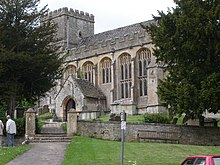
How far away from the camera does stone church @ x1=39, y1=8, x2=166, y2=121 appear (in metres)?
46.8

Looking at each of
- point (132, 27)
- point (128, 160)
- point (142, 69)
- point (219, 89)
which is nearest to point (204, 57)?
point (219, 89)

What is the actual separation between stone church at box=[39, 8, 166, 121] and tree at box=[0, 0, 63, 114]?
12.8 metres

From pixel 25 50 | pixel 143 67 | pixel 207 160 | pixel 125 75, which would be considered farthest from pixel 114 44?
pixel 207 160

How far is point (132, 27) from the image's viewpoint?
183ft

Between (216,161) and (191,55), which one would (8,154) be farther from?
(191,55)

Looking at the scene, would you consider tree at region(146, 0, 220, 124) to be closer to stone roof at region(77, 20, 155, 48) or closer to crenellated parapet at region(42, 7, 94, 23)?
stone roof at region(77, 20, 155, 48)

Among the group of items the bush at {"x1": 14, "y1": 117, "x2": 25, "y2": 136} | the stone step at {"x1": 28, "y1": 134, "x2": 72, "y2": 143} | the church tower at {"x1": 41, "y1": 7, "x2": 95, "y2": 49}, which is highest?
the church tower at {"x1": 41, "y1": 7, "x2": 95, "y2": 49}

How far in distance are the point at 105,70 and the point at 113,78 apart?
256 cm

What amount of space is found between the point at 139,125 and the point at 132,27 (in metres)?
30.3

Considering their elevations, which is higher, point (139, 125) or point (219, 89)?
point (219, 89)

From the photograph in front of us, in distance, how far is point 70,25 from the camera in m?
65.1

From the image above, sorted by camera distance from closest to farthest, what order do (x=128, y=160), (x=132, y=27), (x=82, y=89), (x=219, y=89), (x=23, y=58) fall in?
(x=128, y=160)
(x=219, y=89)
(x=23, y=58)
(x=82, y=89)
(x=132, y=27)

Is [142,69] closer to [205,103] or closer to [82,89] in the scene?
[82,89]

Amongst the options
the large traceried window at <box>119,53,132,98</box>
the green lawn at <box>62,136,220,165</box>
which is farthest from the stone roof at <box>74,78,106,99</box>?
the green lawn at <box>62,136,220,165</box>
